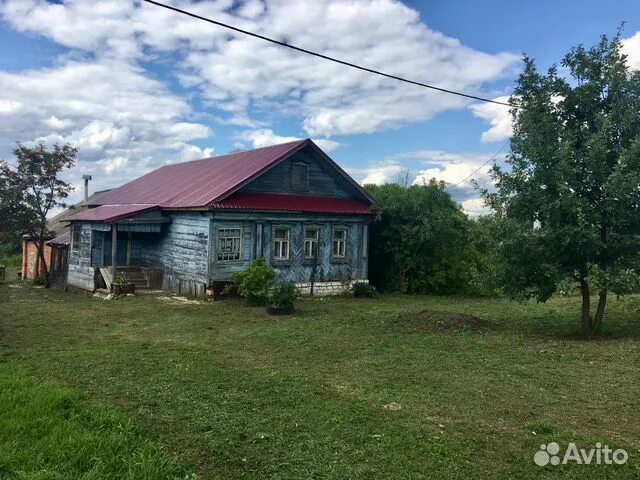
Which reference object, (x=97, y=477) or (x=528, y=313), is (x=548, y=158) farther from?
(x=97, y=477)

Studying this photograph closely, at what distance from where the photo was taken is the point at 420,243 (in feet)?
65.5

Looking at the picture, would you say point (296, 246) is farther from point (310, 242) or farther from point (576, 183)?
point (576, 183)

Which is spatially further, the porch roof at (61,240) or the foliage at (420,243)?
the porch roof at (61,240)

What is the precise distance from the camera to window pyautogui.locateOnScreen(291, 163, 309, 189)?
19.1 meters

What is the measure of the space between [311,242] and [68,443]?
14.6 metres

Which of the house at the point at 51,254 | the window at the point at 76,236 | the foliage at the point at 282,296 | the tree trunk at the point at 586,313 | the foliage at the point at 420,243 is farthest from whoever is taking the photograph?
the house at the point at 51,254

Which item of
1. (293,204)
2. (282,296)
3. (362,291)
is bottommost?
(362,291)

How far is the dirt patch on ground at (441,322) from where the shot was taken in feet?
37.1

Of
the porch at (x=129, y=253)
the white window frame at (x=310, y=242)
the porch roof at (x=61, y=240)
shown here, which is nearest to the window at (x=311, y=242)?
the white window frame at (x=310, y=242)

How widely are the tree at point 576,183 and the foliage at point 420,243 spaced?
8.88m

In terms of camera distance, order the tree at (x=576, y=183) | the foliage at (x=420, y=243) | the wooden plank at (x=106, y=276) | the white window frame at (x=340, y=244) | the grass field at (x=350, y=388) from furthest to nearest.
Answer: the foliage at (x=420, y=243) → the white window frame at (x=340, y=244) → the wooden plank at (x=106, y=276) → the tree at (x=576, y=183) → the grass field at (x=350, y=388)

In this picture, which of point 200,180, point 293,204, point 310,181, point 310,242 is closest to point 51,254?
point 200,180

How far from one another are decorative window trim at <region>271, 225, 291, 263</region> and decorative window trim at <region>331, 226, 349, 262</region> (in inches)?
78.6

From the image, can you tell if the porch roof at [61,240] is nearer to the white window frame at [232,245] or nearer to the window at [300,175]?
the white window frame at [232,245]
